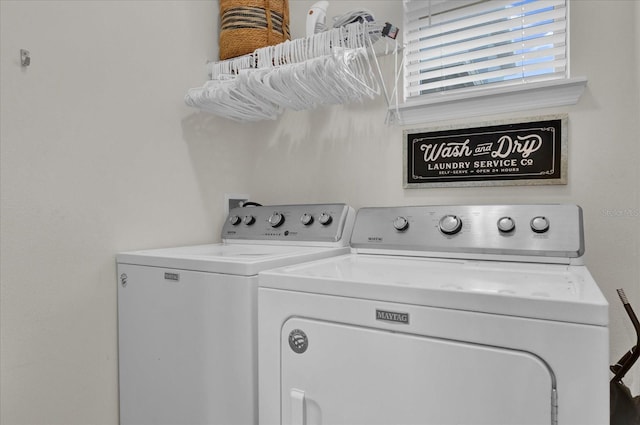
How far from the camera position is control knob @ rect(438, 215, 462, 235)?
1.38 metres

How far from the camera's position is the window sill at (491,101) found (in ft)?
4.67

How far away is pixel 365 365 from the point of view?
0.91 m

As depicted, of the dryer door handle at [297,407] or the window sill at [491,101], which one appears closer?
the dryer door handle at [297,407]

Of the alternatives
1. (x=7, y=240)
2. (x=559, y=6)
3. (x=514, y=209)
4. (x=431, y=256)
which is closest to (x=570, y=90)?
(x=559, y=6)

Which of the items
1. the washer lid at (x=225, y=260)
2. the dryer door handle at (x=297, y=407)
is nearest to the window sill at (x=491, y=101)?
the washer lid at (x=225, y=260)

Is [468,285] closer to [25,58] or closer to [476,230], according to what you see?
[476,230]

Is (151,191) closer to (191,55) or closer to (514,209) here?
(191,55)

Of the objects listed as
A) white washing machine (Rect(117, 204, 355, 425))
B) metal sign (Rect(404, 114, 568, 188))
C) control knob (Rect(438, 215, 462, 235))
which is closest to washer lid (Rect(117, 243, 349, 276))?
white washing machine (Rect(117, 204, 355, 425))

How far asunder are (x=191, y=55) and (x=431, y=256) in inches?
52.7

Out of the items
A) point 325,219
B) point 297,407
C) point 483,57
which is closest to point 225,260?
point 297,407

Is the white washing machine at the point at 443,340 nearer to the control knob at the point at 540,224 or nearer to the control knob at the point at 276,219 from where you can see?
the control knob at the point at 540,224

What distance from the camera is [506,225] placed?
1301 millimetres

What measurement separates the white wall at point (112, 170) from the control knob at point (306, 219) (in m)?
0.35

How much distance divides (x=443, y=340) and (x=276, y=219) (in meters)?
1.05
